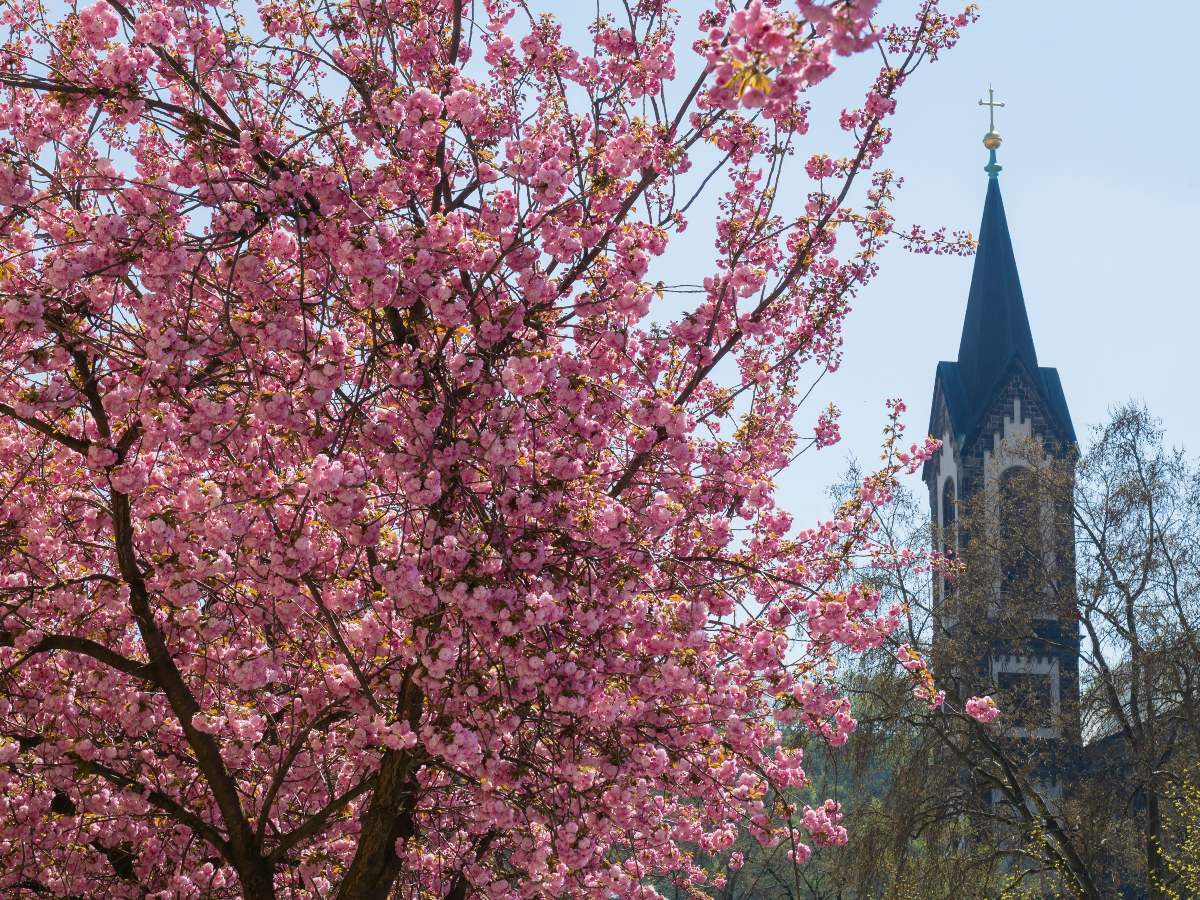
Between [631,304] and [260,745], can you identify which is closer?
[631,304]

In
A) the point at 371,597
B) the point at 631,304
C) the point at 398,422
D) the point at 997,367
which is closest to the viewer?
the point at 398,422

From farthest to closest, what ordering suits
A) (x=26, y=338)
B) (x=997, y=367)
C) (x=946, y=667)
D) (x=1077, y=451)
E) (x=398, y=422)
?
(x=997, y=367), (x=1077, y=451), (x=946, y=667), (x=26, y=338), (x=398, y=422)

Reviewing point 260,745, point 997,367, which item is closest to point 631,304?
point 260,745

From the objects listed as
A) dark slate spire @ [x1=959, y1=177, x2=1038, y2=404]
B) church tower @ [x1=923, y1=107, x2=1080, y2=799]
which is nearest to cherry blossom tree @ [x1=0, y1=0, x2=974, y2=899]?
church tower @ [x1=923, y1=107, x2=1080, y2=799]

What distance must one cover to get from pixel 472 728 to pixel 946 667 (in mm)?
15806

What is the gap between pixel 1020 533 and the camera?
21.9m

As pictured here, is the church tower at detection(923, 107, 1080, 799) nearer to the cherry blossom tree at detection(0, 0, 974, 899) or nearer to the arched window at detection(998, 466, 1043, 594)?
the arched window at detection(998, 466, 1043, 594)

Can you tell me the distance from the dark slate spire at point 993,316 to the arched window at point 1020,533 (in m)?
14.1

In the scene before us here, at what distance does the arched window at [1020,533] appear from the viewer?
2176 cm

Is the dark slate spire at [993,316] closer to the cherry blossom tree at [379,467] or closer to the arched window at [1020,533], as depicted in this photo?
the arched window at [1020,533]

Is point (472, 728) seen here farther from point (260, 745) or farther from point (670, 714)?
point (260, 745)

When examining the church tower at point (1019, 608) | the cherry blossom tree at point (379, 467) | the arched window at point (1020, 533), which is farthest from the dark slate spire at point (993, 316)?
the cherry blossom tree at point (379, 467)

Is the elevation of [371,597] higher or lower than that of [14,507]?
lower

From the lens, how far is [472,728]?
20.6ft
